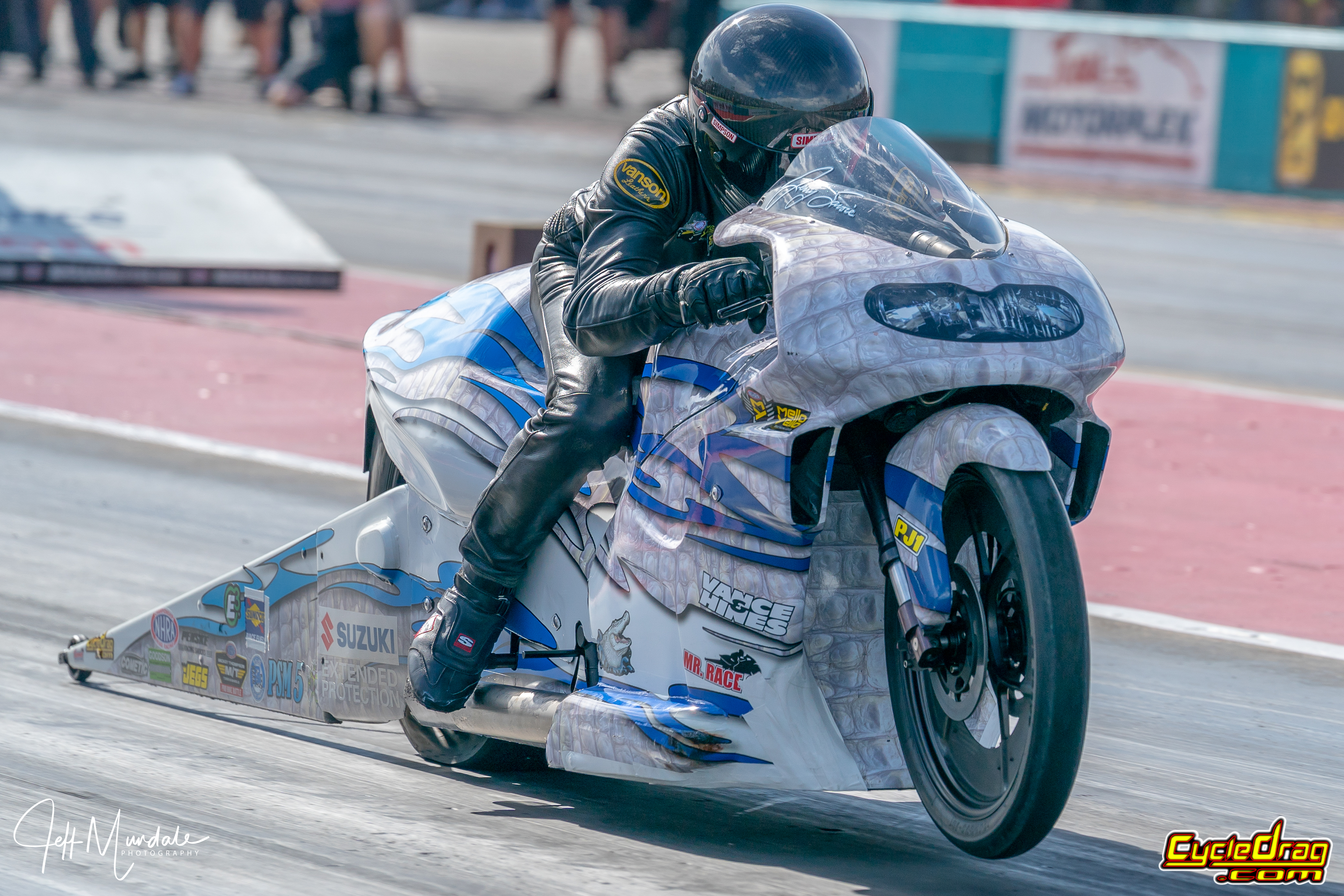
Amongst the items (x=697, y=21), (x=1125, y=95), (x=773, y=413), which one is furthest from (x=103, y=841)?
(x=697, y=21)

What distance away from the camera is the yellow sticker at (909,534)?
3.84 m

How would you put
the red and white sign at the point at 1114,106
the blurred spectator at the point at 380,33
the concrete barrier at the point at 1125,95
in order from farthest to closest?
the blurred spectator at the point at 380,33
the red and white sign at the point at 1114,106
the concrete barrier at the point at 1125,95

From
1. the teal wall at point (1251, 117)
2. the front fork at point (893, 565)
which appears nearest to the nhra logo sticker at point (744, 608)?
the front fork at point (893, 565)

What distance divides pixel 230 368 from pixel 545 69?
2092 cm

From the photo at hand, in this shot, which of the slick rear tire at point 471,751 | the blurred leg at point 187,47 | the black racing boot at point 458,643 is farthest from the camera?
the blurred leg at point 187,47

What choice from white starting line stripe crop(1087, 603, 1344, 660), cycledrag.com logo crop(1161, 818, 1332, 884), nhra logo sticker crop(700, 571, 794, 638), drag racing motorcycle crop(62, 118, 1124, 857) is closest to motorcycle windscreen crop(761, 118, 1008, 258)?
drag racing motorcycle crop(62, 118, 1124, 857)

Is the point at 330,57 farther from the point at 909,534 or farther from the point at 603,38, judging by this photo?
the point at 909,534

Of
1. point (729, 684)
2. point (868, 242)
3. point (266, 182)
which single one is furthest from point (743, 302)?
point (266, 182)

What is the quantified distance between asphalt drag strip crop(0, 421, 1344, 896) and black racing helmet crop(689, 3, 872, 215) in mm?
1388

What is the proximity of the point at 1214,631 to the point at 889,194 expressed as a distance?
299 centimetres

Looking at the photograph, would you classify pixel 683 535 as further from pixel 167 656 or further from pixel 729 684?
pixel 167 656

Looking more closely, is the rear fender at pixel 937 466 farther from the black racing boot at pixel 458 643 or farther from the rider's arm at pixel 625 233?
the black racing boot at pixel 458 643

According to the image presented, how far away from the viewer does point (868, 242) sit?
3.91 m

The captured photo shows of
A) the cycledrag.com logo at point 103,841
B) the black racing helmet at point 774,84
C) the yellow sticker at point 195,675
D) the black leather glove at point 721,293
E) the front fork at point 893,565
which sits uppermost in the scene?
the black racing helmet at point 774,84
